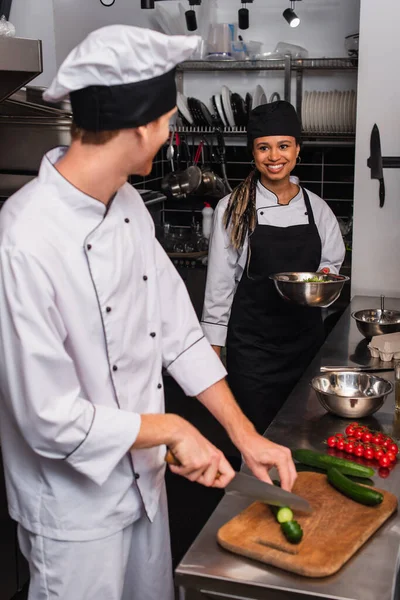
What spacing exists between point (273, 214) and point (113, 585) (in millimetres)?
1926

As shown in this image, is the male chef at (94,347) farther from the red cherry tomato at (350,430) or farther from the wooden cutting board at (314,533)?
the red cherry tomato at (350,430)

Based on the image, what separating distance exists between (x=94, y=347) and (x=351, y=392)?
100cm

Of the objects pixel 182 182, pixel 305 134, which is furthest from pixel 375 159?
pixel 182 182

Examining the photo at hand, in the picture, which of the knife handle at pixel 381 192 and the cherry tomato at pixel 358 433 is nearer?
the cherry tomato at pixel 358 433

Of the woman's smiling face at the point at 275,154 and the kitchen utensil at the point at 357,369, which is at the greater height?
the woman's smiling face at the point at 275,154

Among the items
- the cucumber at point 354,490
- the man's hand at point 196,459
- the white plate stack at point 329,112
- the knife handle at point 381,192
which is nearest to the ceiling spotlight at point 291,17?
the white plate stack at point 329,112

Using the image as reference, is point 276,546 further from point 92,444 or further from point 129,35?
point 129,35

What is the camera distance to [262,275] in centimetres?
324

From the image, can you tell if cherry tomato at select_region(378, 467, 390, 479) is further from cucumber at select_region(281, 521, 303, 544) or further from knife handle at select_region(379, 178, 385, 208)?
knife handle at select_region(379, 178, 385, 208)

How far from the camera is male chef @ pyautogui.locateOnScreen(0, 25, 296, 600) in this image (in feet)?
4.75

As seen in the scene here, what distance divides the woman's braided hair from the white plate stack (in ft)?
5.71

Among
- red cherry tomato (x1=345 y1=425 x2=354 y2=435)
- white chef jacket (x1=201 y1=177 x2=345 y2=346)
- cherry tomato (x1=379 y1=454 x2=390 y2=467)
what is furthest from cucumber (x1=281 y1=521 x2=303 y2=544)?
white chef jacket (x1=201 y1=177 x2=345 y2=346)

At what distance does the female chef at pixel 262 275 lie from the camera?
126 inches

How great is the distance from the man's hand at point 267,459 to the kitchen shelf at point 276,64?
3479 mm
